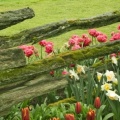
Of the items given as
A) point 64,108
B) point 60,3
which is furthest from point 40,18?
point 64,108

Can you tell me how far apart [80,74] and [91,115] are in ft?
5.16

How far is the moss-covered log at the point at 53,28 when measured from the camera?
4473 millimetres

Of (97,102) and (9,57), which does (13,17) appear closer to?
(9,57)

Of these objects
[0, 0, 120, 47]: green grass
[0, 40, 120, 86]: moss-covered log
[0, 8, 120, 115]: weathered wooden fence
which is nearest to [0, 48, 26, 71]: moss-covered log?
[0, 8, 120, 115]: weathered wooden fence

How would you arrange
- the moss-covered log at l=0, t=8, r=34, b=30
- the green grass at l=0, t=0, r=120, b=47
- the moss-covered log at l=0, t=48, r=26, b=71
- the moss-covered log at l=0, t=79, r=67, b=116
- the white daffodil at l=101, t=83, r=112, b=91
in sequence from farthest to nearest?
the green grass at l=0, t=0, r=120, b=47 → the white daffodil at l=101, t=83, r=112, b=91 → the moss-covered log at l=0, t=8, r=34, b=30 → the moss-covered log at l=0, t=79, r=67, b=116 → the moss-covered log at l=0, t=48, r=26, b=71

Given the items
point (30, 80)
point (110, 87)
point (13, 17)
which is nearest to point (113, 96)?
point (110, 87)

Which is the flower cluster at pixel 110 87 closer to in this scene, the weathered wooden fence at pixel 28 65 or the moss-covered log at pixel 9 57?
the weathered wooden fence at pixel 28 65

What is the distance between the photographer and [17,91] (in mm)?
4004

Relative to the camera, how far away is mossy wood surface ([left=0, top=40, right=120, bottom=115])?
3900mm

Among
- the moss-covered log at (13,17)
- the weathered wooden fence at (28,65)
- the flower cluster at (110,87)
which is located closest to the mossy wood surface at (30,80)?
the weathered wooden fence at (28,65)

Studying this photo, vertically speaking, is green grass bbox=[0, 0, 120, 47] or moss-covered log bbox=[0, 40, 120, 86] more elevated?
moss-covered log bbox=[0, 40, 120, 86]

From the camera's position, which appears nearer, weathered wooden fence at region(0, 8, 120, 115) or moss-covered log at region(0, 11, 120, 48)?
weathered wooden fence at region(0, 8, 120, 115)

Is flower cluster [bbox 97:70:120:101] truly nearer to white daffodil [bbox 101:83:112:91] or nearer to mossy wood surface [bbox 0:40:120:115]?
white daffodil [bbox 101:83:112:91]

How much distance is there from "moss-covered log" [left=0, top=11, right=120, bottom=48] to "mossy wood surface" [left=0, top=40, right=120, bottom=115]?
40 cm
